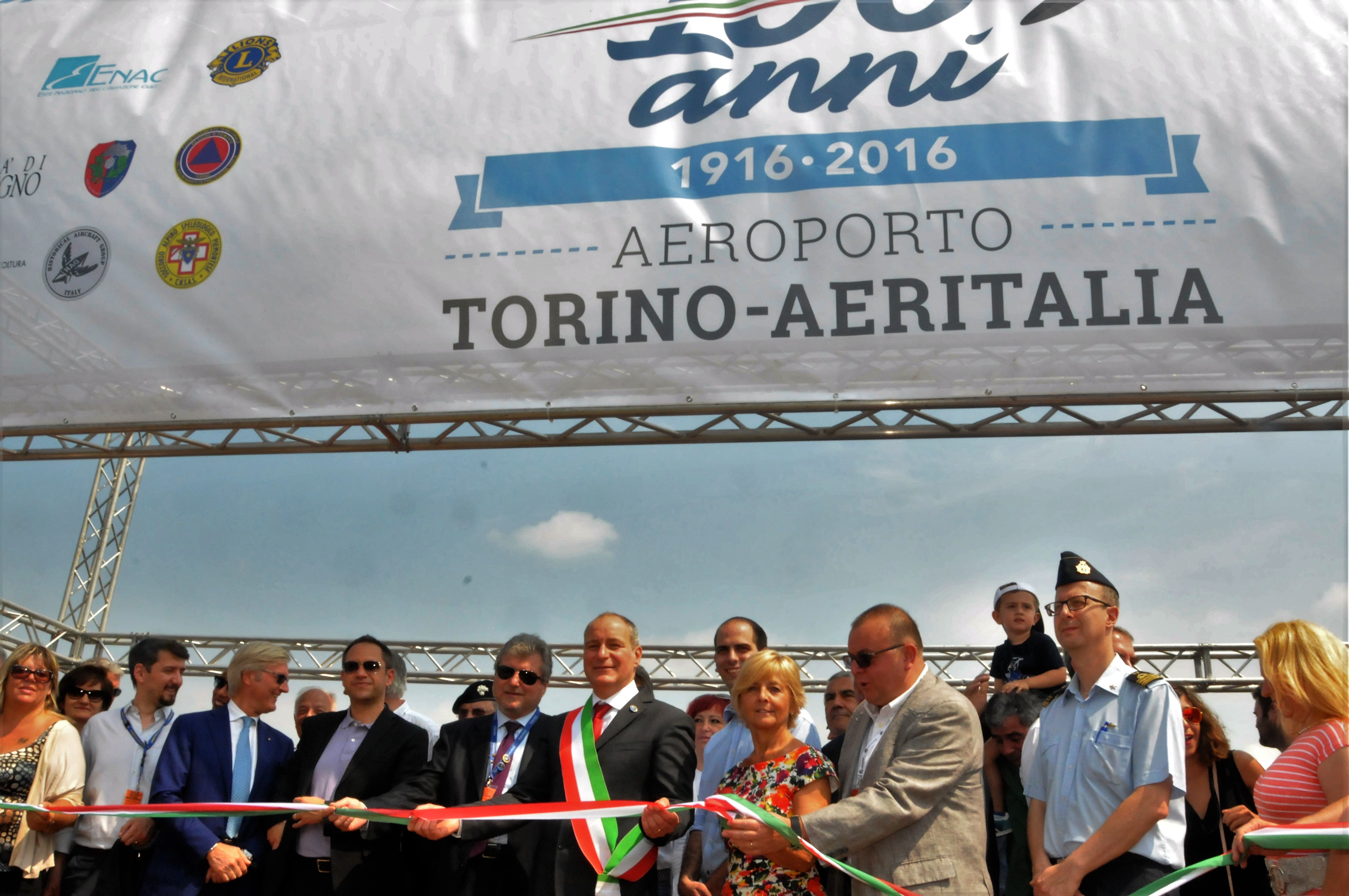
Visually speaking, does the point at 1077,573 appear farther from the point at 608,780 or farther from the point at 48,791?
the point at 48,791

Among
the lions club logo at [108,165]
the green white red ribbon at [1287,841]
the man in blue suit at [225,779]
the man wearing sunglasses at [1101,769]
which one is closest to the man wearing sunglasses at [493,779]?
the man in blue suit at [225,779]

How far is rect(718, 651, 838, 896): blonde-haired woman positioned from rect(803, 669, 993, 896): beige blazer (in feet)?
0.55

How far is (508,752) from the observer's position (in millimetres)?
4211

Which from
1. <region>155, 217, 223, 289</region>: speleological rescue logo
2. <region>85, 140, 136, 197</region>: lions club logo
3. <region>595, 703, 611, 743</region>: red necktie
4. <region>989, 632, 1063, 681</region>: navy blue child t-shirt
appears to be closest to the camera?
<region>595, 703, 611, 743</region>: red necktie

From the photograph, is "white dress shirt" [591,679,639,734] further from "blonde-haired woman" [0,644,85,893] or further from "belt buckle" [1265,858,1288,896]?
"blonde-haired woman" [0,644,85,893]

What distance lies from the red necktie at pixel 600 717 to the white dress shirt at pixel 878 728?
967mm

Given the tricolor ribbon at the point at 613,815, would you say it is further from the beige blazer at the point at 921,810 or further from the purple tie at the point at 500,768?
the purple tie at the point at 500,768

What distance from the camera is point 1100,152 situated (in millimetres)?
4750

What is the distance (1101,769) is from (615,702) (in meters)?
1.67

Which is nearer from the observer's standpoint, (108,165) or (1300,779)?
(1300,779)

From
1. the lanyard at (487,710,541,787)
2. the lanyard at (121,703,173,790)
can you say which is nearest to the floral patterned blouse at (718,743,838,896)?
the lanyard at (487,710,541,787)

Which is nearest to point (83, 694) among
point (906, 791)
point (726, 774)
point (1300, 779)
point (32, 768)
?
point (32, 768)

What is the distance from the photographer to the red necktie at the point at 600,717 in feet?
13.2

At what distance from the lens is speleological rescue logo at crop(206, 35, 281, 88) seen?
5.63m
